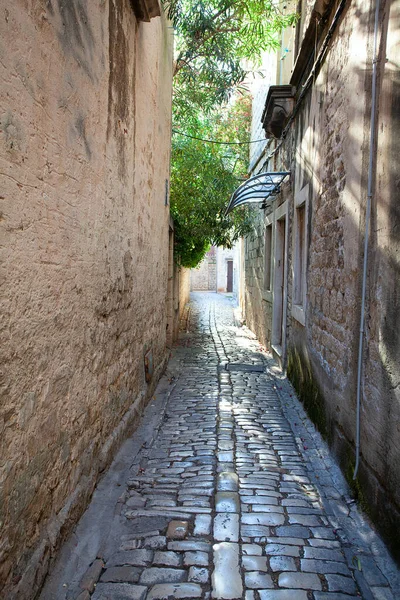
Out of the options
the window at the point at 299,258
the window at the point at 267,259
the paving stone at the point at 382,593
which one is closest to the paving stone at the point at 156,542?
the paving stone at the point at 382,593

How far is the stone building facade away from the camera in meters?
2.88

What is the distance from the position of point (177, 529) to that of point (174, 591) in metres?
0.59

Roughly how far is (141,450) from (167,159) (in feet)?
16.1

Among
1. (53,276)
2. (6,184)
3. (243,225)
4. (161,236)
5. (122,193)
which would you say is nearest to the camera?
(6,184)

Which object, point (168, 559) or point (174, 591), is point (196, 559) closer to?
point (168, 559)

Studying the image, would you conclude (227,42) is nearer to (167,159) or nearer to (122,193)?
(167,159)

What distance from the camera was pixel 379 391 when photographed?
3.01m

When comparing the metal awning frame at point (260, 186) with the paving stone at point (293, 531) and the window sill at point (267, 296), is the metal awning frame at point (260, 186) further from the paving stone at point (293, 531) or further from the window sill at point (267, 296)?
the paving stone at point (293, 531)

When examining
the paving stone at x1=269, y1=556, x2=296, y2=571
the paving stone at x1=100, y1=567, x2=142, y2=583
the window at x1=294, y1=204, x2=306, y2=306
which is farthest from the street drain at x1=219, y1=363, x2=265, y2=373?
the paving stone at x1=100, y1=567, x2=142, y2=583

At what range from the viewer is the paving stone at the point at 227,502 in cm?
329

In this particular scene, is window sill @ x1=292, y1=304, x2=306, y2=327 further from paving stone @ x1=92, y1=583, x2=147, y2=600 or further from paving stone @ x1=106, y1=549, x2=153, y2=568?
paving stone @ x1=92, y1=583, x2=147, y2=600

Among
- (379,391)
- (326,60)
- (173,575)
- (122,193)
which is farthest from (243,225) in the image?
(173,575)

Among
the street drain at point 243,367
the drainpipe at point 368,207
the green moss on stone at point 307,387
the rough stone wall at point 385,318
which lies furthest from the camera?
the street drain at point 243,367

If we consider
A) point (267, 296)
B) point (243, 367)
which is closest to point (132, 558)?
point (243, 367)
